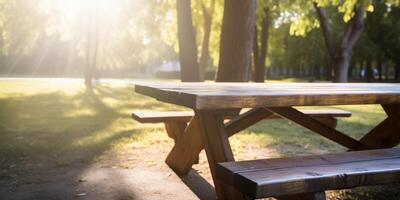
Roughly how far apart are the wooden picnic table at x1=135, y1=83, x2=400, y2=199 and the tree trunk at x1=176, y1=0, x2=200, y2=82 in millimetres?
7157

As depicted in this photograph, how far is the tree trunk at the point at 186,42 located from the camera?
37.5 ft

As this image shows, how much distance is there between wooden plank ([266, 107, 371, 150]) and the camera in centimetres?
375

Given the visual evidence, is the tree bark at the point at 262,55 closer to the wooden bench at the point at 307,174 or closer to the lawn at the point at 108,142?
the lawn at the point at 108,142

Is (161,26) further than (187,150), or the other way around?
(161,26)

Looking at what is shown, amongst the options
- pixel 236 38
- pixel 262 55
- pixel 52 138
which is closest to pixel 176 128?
pixel 52 138

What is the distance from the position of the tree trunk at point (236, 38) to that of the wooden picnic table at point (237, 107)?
10.7 feet

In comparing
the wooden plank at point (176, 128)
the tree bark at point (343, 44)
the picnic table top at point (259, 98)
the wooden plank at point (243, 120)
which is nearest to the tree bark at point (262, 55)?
the tree bark at point (343, 44)

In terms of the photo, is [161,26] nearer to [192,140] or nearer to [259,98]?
[192,140]

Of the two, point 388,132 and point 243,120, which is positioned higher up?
point 243,120

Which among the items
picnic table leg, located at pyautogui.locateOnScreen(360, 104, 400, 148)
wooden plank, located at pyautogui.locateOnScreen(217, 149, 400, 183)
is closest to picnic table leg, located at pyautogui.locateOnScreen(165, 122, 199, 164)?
picnic table leg, located at pyautogui.locateOnScreen(360, 104, 400, 148)

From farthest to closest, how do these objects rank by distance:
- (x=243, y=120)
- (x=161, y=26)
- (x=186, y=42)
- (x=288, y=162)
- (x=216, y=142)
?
(x=161, y=26)
(x=186, y=42)
(x=243, y=120)
(x=216, y=142)
(x=288, y=162)

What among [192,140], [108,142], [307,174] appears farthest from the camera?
[108,142]

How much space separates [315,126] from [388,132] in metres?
0.88

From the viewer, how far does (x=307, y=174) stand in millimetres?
2258
